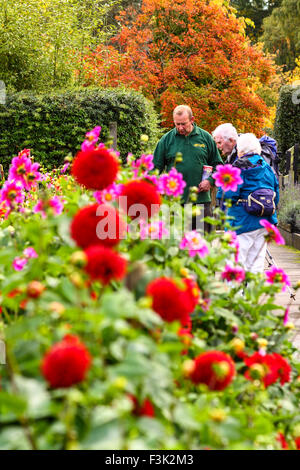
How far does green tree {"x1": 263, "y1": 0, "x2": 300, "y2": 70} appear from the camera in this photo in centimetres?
2717

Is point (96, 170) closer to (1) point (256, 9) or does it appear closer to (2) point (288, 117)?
(2) point (288, 117)

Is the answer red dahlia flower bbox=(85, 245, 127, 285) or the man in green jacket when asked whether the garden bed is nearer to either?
the man in green jacket

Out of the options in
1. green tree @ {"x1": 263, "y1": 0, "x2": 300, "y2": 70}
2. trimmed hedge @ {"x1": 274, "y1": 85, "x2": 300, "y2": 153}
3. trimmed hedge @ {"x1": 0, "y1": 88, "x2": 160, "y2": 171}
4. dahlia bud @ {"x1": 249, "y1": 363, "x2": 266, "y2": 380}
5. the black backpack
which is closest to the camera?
dahlia bud @ {"x1": 249, "y1": 363, "x2": 266, "y2": 380}

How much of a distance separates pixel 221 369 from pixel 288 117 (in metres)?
15.3

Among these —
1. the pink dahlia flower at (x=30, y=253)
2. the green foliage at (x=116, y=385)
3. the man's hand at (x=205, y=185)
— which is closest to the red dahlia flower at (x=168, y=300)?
the green foliage at (x=116, y=385)

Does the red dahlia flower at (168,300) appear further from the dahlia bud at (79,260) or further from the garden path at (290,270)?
the garden path at (290,270)

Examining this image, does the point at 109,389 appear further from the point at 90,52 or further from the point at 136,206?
the point at 90,52

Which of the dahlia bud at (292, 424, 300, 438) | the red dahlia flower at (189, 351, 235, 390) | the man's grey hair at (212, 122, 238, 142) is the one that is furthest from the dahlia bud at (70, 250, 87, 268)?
the man's grey hair at (212, 122, 238, 142)

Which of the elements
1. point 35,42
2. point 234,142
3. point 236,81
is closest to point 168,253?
point 234,142

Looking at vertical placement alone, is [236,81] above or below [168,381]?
above

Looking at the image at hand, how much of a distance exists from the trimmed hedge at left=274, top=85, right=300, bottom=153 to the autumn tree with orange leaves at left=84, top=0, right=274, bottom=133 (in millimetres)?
1081

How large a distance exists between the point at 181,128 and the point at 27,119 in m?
5.84

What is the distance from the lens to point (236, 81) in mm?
16359

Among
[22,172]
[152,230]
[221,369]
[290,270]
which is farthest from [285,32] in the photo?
[221,369]
